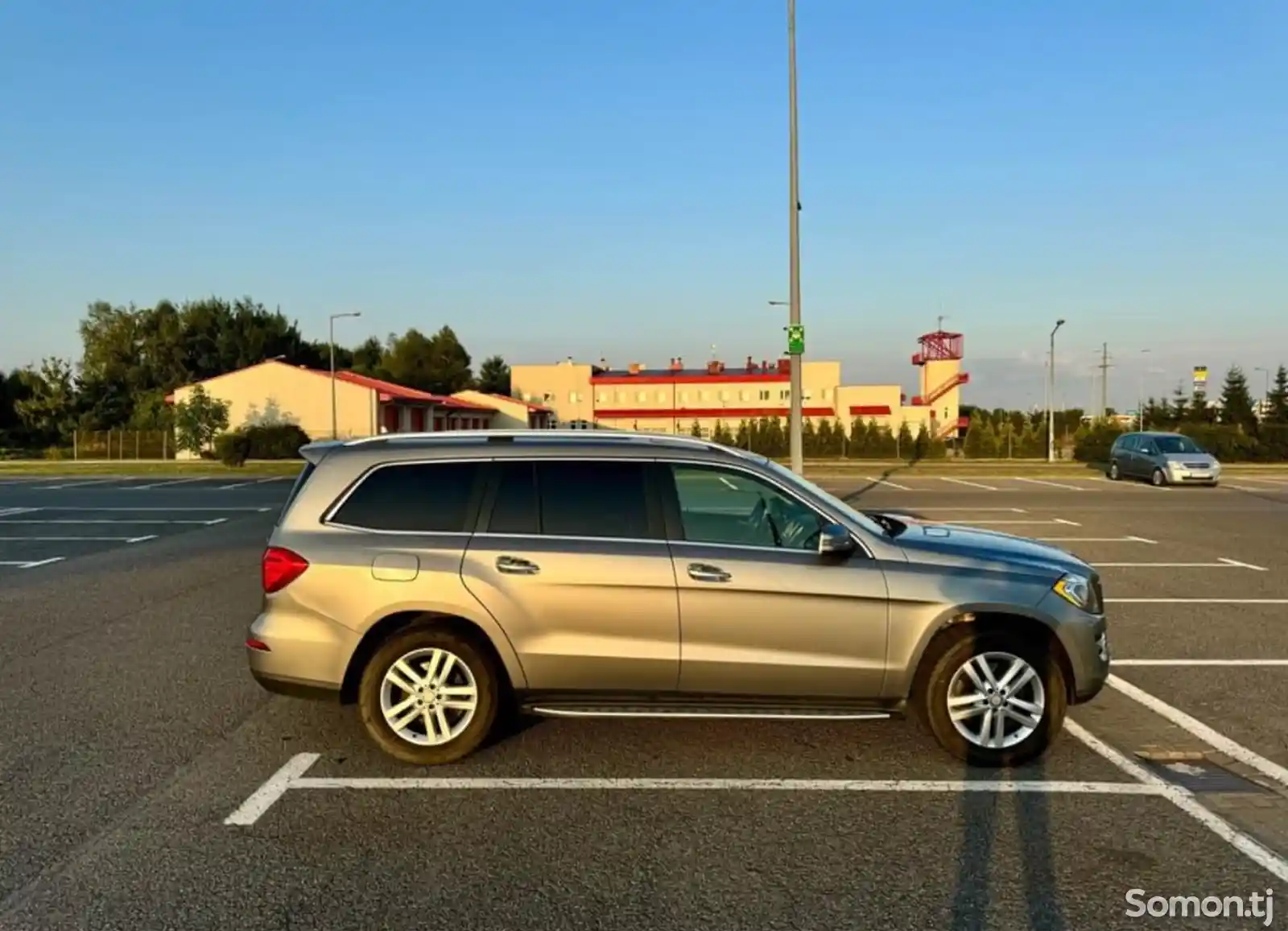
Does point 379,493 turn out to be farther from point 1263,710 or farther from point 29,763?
point 1263,710

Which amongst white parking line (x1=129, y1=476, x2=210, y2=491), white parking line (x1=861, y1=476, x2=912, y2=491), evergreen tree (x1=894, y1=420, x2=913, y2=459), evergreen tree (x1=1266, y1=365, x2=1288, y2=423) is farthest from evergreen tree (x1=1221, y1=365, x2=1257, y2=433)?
white parking line (x1=129, y1=476, x2=210, y2=491)

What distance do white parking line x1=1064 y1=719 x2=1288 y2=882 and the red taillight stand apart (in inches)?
175

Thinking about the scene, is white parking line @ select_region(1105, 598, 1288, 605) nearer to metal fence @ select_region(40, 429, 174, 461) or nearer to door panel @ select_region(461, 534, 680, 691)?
door panel @ select_region(461, 534, 680, 691)

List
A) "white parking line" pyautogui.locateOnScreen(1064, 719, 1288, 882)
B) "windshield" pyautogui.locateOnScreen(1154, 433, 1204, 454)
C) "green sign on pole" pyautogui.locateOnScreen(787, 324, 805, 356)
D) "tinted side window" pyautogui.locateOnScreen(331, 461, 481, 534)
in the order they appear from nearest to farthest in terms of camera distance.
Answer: "white parking line" pyautogui.locateOnScreen(1064, 719, 1288, 882) < "tinted side window" pyautogui.locateOnScreen(331, 461, 481, 534) < "green sign on pole" pyautogui.locateOnScreen(787, 324, 805, 356) < "windshield" pyautogui.locateOnScreen(1154, 433, 1204, 454)

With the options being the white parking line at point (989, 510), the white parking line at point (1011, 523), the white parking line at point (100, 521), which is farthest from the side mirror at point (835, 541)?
the white parking line at point (989, 510)

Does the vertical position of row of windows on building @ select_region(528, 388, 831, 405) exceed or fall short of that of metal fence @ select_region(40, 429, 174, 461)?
it exceeds it

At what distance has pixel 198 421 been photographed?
161 ft

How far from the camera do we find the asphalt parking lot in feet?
11.7

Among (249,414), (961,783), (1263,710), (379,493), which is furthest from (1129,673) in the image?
(249,414)

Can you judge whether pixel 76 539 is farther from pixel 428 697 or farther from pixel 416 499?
pixel 428 697

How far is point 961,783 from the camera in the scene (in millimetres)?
4773

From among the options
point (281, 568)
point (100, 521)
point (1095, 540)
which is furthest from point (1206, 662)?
point (100, 521)

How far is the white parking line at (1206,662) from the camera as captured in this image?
7.23 m

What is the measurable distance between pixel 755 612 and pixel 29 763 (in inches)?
156
